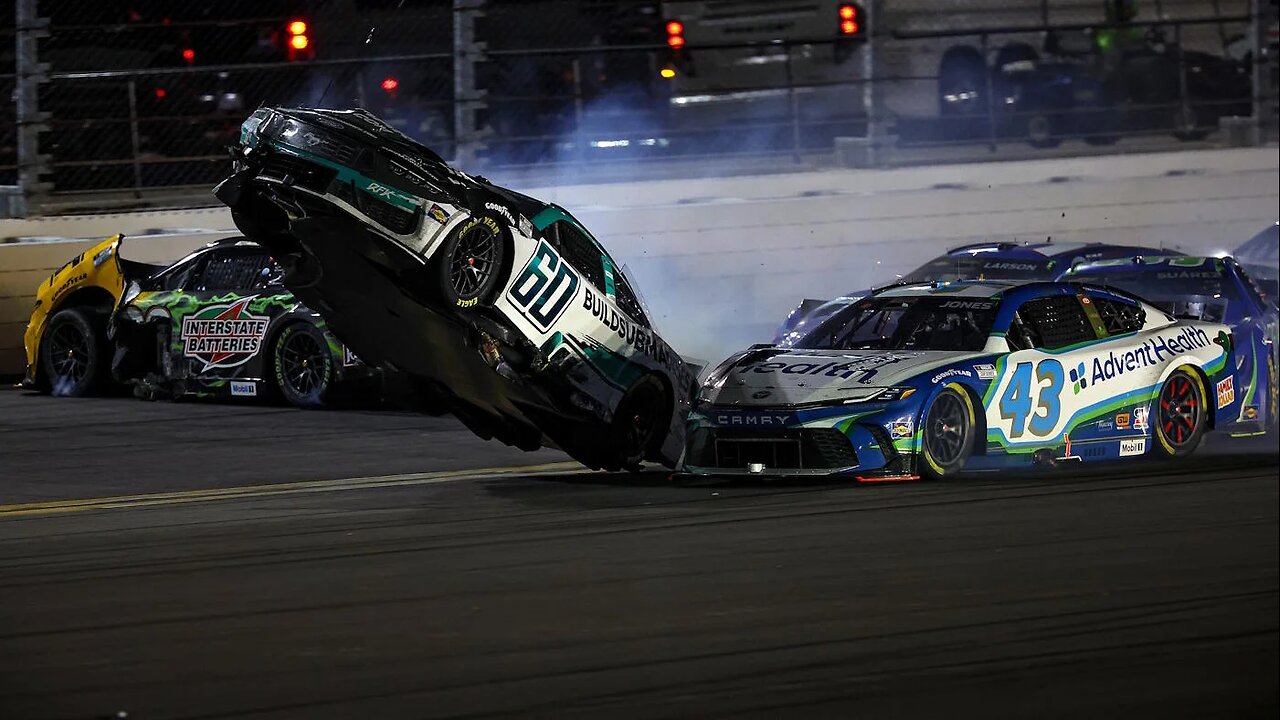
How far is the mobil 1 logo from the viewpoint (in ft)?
33.8

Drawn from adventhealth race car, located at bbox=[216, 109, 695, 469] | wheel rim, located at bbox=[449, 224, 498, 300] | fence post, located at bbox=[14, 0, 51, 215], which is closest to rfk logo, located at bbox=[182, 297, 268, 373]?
fence post, located at bbox=[14, 0, 51, 215]

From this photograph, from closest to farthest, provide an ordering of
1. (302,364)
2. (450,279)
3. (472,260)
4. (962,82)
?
(450,279)
(472,260)
(302,364)
(962,82)

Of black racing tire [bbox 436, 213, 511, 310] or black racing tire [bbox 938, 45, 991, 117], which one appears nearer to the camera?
black racing tire [bbox 436, 213, 511, 310]

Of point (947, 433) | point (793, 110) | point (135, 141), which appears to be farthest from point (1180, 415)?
point (135, 141)

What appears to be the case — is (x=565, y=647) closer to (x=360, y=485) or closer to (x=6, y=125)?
(x=360, y=485)

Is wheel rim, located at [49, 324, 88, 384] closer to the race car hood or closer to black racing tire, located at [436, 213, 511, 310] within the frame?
black racing tire, located at [436, 213, 511, 310]

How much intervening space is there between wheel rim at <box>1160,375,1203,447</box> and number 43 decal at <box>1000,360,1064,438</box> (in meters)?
0.97

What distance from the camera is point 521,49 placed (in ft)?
62.2

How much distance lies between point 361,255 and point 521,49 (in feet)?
30.7

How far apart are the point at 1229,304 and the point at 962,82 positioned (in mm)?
8620

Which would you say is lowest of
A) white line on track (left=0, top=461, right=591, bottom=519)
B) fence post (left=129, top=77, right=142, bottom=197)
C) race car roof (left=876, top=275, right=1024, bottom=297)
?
white line on track (left=0, top=461, right=591, bottom=519)

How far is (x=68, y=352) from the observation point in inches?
628

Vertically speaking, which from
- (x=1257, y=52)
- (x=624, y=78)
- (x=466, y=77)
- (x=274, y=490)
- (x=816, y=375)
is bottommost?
(x=274, y=490)

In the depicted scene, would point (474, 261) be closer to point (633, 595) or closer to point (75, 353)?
point (633, 595)
